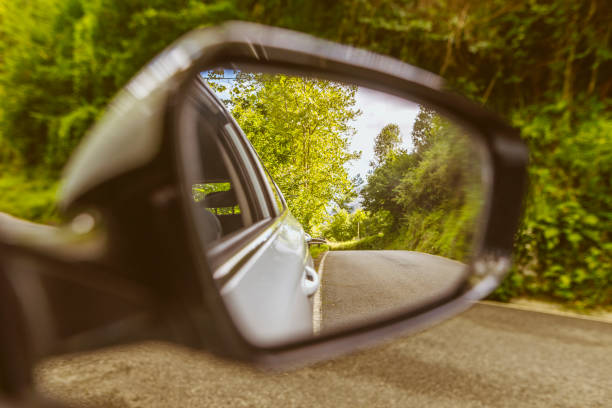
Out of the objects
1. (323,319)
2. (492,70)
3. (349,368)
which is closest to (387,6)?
(492,70)


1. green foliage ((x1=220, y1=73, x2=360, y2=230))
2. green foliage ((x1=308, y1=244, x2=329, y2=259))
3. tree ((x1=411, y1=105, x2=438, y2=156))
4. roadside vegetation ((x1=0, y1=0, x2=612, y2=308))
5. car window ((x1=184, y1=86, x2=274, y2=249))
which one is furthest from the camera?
roadside vegetation ((x1=0, y1=0, x2=612, y2=308))

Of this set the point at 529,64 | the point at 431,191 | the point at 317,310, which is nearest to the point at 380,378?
the point at 431,191

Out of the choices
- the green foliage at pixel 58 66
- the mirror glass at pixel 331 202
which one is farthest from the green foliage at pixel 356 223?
the green foliage at pixel 58 66

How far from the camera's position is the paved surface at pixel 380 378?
2557 mm

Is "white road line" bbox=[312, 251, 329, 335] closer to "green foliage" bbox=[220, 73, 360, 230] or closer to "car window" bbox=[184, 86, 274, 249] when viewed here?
"green foliage" bbox=[220, 73, 360, 230]

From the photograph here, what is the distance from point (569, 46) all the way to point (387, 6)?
276 centimetres

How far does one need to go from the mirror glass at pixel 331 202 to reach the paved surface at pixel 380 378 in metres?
1.58

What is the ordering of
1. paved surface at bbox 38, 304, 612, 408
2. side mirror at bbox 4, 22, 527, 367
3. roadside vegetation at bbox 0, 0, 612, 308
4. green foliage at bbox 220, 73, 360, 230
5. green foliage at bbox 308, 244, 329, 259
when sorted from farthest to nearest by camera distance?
roadside vegetation at bbox 0, 0, 612, 308
paved surface at bbox 38, 304, 612, 408
green foliage at bbox 308, 244, 329, 259
green foliage at bbox 220, 73, 360, 230
side mirror at bbox 4, 22, 527, 367

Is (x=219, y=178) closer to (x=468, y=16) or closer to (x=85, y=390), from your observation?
(x=85, y=390)

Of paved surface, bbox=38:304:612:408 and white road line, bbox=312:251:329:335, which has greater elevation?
white road line, bbox=312:251:329:335

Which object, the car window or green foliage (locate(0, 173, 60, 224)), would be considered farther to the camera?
the car window

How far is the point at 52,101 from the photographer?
177cm

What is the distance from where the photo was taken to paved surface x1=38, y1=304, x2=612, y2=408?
256 centimetres

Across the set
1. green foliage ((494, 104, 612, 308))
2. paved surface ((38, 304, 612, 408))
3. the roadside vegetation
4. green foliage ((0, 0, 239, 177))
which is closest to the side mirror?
green foliage ((0, 0, 239, 177))
